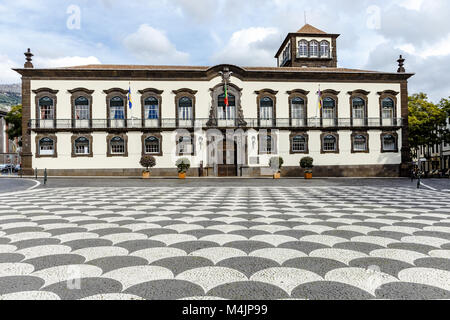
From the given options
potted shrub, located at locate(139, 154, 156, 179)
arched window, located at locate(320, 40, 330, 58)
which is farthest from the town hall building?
arched window, located at locate(320, 40, 330, 58)

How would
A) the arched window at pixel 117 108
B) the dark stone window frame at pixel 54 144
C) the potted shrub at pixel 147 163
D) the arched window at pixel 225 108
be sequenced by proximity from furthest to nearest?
1. the arched window at pixel 225 108
2. the arched window at pixel 117 108
3. the dark stone window frame at pixel 54 144
4. the potted shrub at pixel 147 163

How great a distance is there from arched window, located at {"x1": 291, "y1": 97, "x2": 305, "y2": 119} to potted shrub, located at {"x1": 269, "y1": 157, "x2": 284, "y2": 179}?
15.8ft

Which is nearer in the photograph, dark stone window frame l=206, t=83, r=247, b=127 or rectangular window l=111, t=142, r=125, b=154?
rectangular window l=111, t=142, r=125, b=154

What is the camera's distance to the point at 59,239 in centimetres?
443

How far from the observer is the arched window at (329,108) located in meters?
29.0

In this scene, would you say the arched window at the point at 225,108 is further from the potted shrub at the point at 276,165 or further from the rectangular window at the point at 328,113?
the rectangular window at the point at 328,113

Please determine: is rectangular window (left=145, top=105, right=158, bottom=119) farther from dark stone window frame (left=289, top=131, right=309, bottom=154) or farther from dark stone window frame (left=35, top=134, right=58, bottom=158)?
dark stone window frame (left=289, top=131, right=309, bottom=154)

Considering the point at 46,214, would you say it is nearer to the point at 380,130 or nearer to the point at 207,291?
the point at 207,291

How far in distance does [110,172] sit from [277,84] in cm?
1651

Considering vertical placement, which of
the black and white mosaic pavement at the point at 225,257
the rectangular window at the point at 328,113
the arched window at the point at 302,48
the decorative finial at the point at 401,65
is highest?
the arched window at the point at 302,48

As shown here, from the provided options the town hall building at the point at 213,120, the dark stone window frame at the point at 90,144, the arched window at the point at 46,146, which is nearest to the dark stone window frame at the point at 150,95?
the town hall building at the point at 213,120

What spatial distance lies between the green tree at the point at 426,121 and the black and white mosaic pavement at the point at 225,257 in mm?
30621

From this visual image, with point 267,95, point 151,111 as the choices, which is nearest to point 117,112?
point 151,111

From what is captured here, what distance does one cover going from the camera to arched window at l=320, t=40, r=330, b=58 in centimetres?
3503
